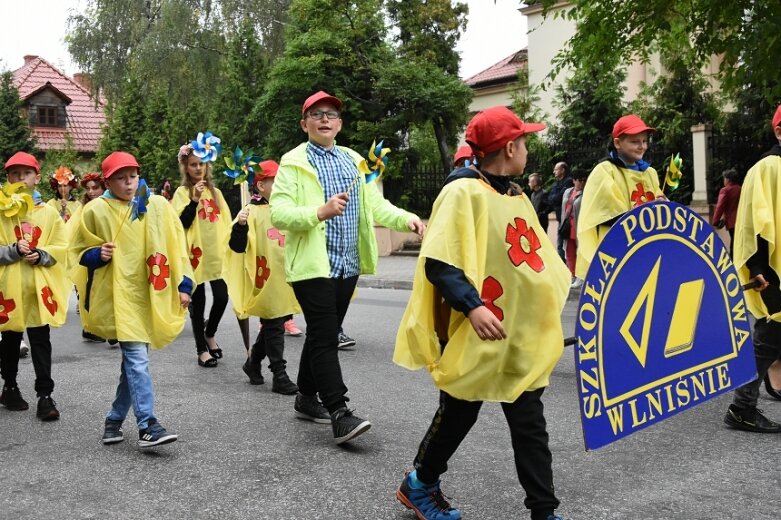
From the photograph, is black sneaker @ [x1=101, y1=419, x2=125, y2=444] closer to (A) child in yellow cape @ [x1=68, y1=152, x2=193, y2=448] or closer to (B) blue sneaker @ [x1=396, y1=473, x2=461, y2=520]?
(A) child in yellow cape @ [x1=68, y1=152, x2=193, y2=448]

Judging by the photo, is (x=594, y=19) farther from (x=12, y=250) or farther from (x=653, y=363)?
(x=653, y=363)

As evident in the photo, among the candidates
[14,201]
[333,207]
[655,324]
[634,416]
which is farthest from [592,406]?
[14,201]

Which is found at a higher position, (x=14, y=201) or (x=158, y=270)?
(x=14, y=201)

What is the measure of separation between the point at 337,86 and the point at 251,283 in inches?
648

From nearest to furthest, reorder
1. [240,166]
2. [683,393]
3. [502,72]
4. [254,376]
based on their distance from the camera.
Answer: [683,393]
[240,166]
[254,376]
[502,72]

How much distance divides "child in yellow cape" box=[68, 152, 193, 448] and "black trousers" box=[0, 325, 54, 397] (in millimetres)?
953

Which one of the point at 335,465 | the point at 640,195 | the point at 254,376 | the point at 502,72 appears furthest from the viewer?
the point at 502,72

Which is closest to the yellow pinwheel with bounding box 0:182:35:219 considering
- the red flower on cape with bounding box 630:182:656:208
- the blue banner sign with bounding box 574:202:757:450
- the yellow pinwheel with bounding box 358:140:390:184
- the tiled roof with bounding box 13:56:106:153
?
the yellow pinwheel with bounding box 358:140:390:184

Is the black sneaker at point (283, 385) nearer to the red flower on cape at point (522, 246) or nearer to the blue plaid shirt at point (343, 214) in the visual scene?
the blue plaid shirt at point (343, 214)

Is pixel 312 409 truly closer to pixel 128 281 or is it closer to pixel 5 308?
pixel 128 281

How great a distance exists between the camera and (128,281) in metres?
5.30

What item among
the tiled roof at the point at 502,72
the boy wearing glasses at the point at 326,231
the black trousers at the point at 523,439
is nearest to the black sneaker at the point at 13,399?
the boy wearing glasses at the point at 326,231

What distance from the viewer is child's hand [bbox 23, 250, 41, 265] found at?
6.26m

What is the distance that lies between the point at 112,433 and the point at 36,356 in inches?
45.2
